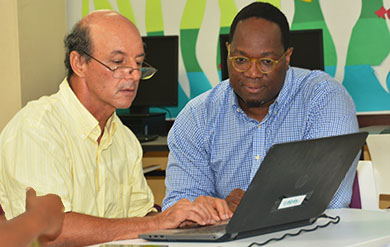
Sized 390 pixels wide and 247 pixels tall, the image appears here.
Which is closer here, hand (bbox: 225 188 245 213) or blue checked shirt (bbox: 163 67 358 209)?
hand (bbox: 225 188 245 213)

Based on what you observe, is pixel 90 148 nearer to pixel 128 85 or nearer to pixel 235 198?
pixel 128 85

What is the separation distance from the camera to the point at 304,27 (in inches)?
185

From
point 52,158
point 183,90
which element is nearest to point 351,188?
point 52,158

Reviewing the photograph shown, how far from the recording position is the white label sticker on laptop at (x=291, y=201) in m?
1.62

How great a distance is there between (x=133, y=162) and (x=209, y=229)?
882mm

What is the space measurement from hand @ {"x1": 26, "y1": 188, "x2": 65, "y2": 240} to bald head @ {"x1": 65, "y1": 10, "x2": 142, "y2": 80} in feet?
5.24

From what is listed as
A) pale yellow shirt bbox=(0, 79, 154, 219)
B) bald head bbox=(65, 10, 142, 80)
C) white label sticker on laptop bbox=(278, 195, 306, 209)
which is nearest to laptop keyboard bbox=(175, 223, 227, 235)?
white label sticker on laptop bbox=(278, 195, 306, 209)

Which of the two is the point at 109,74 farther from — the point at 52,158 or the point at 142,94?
the point at 142,94

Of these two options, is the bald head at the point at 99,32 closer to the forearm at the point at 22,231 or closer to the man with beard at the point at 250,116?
the man with beard at the point at 250,116

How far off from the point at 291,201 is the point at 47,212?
3.33 feet

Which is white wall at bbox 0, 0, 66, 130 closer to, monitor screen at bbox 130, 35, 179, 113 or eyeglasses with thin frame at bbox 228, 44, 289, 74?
monitor screen at bbox 130, 35, 179, 113

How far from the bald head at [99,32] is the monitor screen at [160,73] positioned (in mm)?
2405

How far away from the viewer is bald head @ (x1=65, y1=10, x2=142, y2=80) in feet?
7.58

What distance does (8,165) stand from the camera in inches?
80.7
